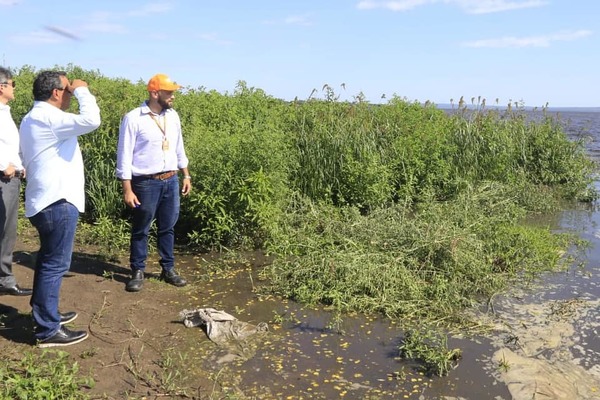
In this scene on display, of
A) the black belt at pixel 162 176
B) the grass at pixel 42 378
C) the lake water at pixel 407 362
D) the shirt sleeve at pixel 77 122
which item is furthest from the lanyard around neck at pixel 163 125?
the grass at pixel 42 378

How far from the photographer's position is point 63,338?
4.35 m

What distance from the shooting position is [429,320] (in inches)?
207

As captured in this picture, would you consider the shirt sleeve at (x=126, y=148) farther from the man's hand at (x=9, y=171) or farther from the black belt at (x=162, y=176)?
the man's hand at (x=9, y=171)

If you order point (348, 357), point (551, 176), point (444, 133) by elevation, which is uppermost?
point (444, 133)

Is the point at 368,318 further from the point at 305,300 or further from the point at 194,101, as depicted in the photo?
the point at 194,101

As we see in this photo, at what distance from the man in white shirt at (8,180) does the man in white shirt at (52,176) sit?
0.78 meters

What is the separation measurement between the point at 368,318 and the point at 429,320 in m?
0.55

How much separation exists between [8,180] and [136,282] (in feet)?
5.03

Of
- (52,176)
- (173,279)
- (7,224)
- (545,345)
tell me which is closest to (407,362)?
(545,345)

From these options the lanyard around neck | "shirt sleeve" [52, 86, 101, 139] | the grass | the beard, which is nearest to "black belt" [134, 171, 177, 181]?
the lanyard around neck

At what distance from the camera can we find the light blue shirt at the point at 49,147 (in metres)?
4.05

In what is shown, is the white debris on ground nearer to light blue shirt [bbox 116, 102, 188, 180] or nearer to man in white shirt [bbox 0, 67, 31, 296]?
light blue shirt [bbox 116, 102, 188, 180]

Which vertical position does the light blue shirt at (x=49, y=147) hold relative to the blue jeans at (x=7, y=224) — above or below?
above

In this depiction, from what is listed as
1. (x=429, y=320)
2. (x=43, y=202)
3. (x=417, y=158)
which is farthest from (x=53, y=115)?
(x=417, y=158)
